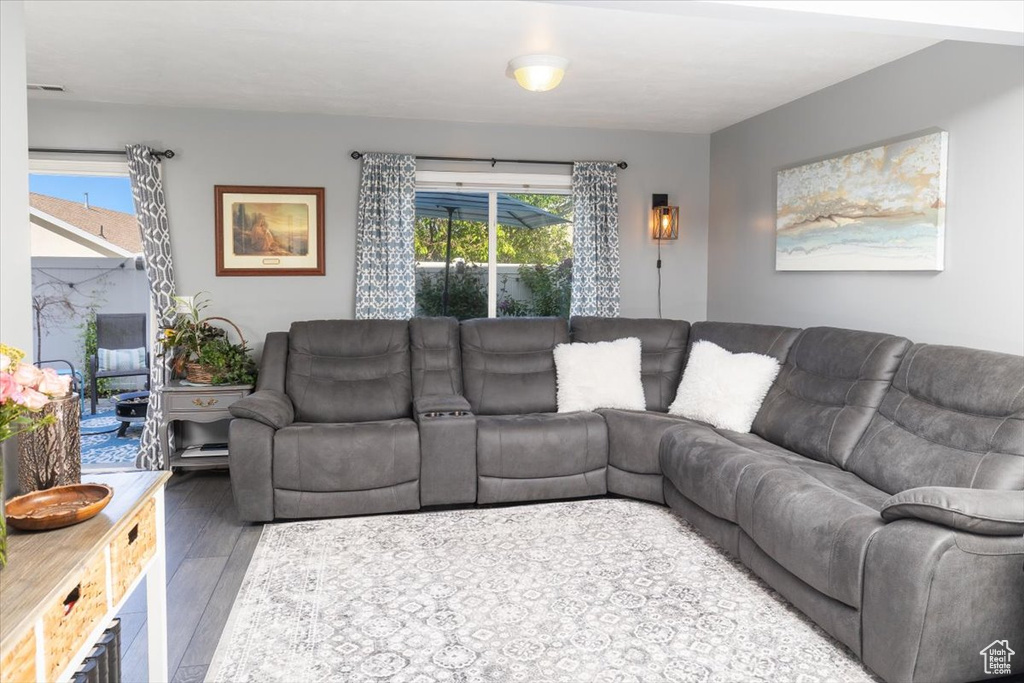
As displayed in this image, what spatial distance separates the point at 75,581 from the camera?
1289 mm

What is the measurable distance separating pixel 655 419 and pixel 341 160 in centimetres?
295

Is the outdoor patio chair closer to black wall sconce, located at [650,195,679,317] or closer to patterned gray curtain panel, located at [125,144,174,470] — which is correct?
patterned gray curtain panel, located at [125,144,174,470]

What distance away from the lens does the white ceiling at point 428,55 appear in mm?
3025

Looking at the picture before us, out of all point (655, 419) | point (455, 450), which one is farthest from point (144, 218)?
point (655, 419)

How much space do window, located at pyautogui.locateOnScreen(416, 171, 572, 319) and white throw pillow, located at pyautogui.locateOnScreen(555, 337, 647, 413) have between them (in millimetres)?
1023

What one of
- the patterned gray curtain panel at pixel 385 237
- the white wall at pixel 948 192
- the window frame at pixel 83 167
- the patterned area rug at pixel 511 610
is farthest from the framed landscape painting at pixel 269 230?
the white wall at pixel 948 192

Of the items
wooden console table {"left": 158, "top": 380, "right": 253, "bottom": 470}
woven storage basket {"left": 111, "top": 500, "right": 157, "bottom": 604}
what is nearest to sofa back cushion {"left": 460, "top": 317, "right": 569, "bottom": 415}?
wooden console table {"left": 158, "top": 380, "right": 253, "bottom": 470}

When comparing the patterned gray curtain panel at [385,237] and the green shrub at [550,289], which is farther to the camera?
the green shrub at [550,289]

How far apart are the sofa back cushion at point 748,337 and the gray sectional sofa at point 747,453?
14 mm

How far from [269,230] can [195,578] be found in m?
2.68

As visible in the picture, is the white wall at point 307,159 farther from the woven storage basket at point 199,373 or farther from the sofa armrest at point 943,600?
the sofa armrest at point 943,600

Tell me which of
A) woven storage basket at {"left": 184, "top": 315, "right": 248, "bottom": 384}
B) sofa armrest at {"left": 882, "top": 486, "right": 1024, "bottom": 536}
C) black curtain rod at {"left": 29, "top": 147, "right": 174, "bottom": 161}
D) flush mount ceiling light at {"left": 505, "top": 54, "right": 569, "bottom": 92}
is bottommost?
sofa armrest at {"left": 882, "top": 486, "right": 1024, "bottom": 536}

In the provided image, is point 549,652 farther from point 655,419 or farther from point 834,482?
point 655,419

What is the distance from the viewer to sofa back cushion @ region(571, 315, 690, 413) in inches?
181
